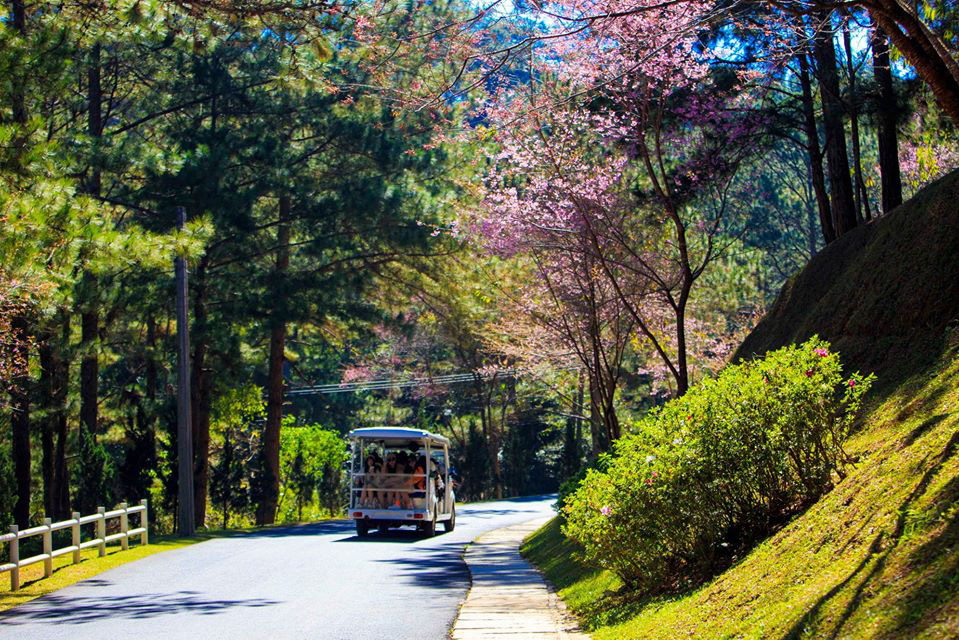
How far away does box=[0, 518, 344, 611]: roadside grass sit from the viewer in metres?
14.6

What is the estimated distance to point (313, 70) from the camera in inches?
620

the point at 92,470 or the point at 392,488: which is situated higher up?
the point at 92,470

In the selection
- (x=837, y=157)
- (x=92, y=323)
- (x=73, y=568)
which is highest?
(x=837, y=157)

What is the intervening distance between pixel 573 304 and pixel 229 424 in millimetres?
18899

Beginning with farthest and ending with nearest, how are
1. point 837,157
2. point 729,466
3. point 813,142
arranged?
1. point 813,142
2. point 837,157
3. point 729,466

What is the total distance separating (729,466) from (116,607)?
7870 millimetres

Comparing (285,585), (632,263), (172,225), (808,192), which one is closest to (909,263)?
(285,585)

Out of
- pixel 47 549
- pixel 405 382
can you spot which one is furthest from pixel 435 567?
pixel 405 382

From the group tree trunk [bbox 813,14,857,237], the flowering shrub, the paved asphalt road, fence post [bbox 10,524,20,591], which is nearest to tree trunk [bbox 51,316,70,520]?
the paved asphalt road

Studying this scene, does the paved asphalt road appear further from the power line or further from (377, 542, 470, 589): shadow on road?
the power line

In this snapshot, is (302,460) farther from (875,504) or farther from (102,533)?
(875,504)

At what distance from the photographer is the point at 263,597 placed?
13.8 metres

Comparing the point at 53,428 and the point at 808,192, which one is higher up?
the point at 808,192

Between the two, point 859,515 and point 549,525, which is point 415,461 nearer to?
point 549,525
